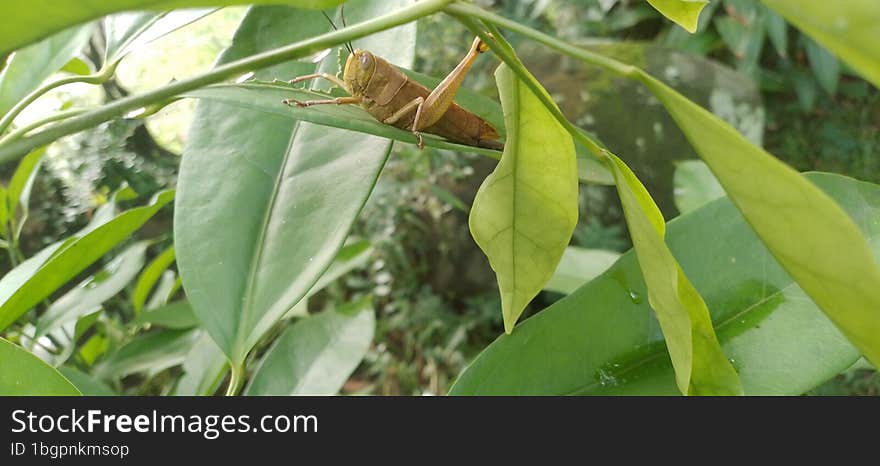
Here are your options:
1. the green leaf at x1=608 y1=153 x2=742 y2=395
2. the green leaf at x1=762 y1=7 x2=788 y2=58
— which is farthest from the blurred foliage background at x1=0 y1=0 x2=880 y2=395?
the green leaf at x1=608 y1=153 x2=742 y2=395

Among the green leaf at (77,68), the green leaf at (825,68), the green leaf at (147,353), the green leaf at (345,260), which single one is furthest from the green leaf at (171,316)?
the green leaf at (825,68)

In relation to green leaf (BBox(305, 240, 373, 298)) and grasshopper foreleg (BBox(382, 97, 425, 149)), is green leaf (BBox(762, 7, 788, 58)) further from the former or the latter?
grasshopper foreleg (BBox(382, 97, 425, 149))

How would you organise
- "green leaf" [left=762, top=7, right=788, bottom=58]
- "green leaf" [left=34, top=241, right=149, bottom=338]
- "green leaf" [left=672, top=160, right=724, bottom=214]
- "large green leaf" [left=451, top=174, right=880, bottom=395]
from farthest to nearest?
"green leaf" [left=762, top=7, right=788, bottom=58], "green leaf" [left=672, top=160, right=724, bottom=214], "green leaf" [left=34, top=241, right=149, bottom=338], "large green leaf" [left=451, top=174, right=880, bottom=395]

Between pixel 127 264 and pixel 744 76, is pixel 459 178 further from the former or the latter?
pixel 127 264

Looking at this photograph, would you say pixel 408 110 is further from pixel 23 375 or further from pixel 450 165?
pixel 450 165

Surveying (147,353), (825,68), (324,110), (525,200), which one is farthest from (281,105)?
(825,68)

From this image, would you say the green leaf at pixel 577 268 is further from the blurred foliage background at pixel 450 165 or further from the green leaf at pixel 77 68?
the blurred foliage background at pixel 450 165

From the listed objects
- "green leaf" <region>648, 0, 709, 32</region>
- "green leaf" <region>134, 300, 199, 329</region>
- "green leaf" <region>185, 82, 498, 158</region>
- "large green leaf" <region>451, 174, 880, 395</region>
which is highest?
"green leaf" <region>648, 0, 709, 32</region>
